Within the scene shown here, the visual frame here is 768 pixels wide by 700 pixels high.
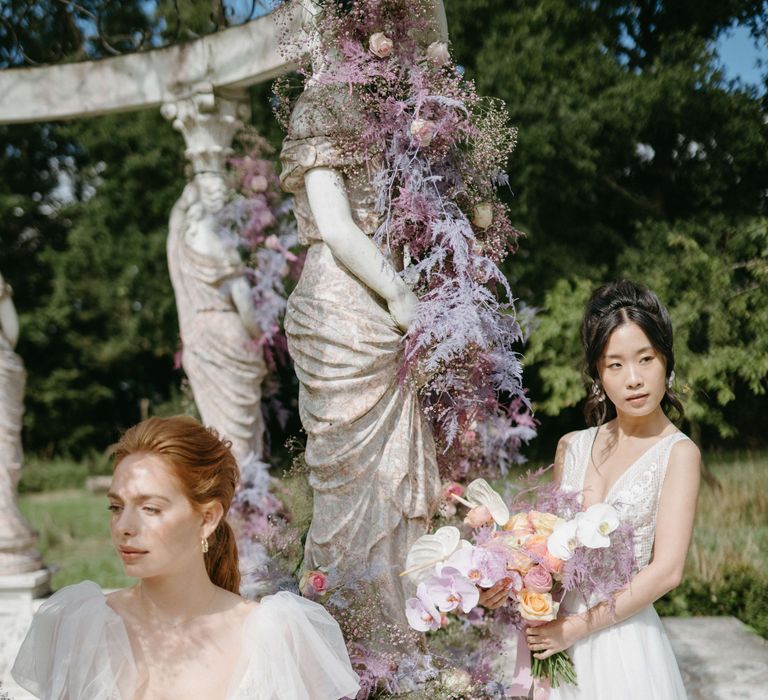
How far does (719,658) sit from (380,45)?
3.42 m

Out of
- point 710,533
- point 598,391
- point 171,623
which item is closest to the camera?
point 171,623

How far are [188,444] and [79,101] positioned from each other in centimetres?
441

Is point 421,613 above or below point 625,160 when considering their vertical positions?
below

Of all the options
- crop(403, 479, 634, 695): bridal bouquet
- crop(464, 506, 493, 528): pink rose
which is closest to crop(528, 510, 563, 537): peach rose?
crop(403, 479, 634, 695): bridal bouquet

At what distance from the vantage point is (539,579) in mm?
2133

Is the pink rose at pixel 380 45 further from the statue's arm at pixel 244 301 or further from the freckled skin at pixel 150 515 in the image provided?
the statue's arm at pixel 244 301

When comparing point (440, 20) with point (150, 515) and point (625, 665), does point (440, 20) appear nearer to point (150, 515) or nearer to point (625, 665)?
point (150, 515)

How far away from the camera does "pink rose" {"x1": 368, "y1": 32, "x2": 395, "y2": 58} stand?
9.57ft

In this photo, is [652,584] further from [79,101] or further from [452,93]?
[79,101]

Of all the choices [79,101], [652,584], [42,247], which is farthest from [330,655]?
[42,247]

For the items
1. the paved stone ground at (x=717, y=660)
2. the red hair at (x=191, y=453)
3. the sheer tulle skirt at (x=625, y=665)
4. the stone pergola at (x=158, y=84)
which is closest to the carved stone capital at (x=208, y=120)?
the stone pergola at (x=158, y=84)

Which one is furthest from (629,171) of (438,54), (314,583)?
(314,583)

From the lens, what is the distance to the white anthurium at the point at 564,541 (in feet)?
6.95

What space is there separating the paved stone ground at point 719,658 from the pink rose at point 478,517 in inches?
88.2
